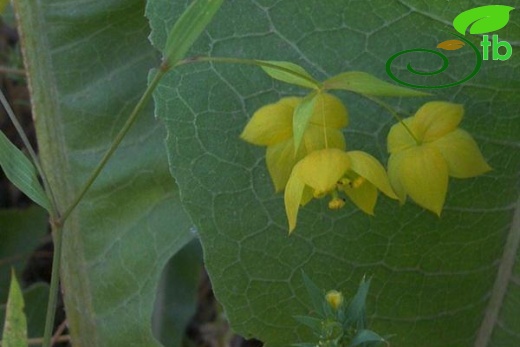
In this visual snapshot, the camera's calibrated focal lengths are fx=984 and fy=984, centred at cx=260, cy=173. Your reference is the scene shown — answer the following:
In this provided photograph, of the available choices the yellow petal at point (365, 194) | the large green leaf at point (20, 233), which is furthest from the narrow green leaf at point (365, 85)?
the large green leaf at point (20, 233)

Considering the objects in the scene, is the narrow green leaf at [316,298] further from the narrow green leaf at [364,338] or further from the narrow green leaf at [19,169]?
the narrow green leaf at [19,169]

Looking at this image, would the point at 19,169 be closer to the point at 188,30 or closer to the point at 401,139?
the point at 188,30

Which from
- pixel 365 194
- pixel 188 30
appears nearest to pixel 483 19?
pixel 365 194

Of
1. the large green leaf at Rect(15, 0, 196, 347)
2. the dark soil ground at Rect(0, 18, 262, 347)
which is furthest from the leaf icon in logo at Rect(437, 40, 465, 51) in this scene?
the dark soil ground at Rect(0, 18, 262, 347)

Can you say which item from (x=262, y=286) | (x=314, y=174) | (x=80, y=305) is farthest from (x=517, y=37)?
(x=80, y=305)

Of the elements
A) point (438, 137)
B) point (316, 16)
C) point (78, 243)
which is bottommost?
point (78, 243)

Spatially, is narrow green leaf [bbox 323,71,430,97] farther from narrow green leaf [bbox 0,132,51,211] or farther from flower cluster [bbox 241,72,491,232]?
narrow green leaf [bbox 0,132,51,211]

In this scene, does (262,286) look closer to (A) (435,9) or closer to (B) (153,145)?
(B) (153,145)
